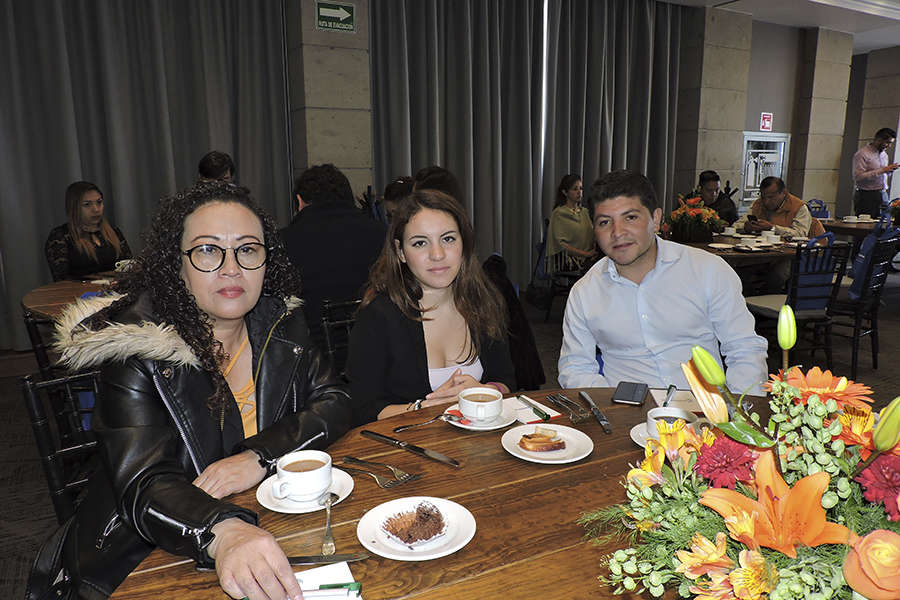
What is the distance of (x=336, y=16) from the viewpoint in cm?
560

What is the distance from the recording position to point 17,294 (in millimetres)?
5137

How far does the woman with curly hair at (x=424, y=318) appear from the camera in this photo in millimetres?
2096

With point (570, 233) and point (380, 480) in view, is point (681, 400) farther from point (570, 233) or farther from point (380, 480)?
point (570, 233)

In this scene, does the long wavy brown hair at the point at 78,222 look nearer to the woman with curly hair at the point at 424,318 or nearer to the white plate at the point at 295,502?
the woman with curly hair at the point at 424,318

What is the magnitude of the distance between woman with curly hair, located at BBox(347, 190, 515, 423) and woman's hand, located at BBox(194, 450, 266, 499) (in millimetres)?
701

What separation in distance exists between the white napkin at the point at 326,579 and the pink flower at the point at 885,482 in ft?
2.24

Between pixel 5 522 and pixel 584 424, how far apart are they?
107 inches

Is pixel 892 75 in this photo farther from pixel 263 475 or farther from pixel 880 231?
pixel 263 475

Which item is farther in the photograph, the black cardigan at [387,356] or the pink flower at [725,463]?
the black cardigan at [387,356]

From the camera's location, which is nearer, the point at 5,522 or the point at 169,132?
the point at 5,522

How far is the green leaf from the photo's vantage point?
2.27ft

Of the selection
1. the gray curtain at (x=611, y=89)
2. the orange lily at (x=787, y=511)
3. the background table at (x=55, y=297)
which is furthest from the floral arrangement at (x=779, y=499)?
the gray curtain at (x=611, y=89)

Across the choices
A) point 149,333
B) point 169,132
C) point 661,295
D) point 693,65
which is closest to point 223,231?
point 149,333

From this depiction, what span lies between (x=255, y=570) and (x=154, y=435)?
0.52 meters
